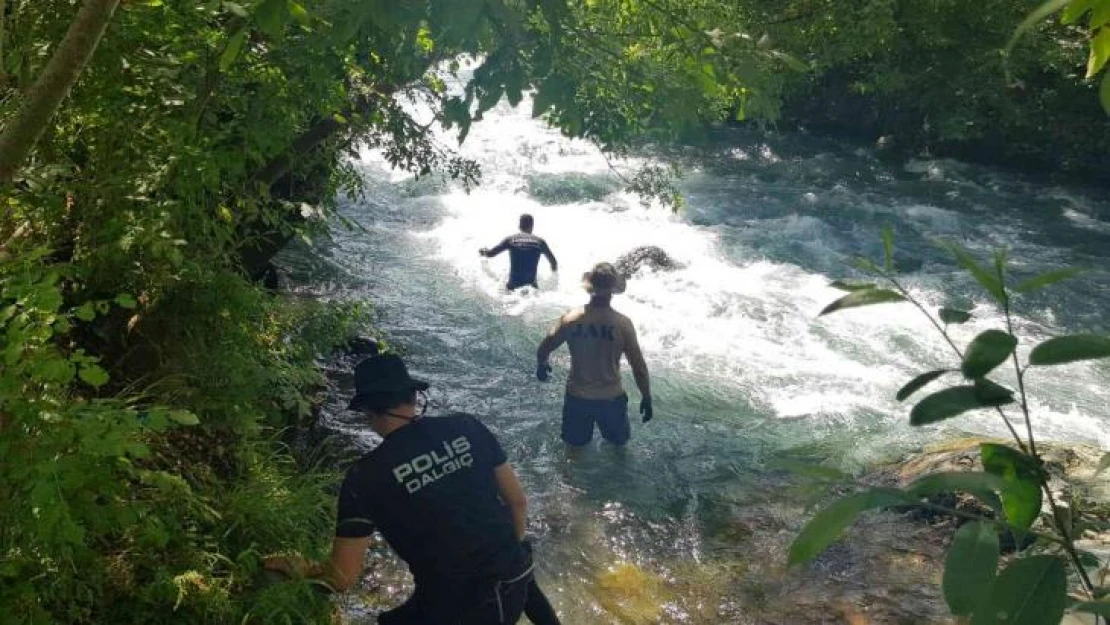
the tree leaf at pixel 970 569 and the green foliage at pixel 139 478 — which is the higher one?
the tree leaf at pixel 970 569

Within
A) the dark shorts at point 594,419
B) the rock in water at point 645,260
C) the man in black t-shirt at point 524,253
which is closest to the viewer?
the dark shorts at point 594,419

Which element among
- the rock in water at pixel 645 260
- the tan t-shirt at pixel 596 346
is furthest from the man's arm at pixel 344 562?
the rock in water at pixel 645 260

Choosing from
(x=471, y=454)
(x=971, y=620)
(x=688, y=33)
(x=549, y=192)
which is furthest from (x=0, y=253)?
(x=549, y=192)

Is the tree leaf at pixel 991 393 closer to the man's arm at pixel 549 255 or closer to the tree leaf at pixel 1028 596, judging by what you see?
the tree leaf at pixel 1028 596

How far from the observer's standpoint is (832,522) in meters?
1.16

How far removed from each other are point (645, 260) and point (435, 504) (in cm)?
1088

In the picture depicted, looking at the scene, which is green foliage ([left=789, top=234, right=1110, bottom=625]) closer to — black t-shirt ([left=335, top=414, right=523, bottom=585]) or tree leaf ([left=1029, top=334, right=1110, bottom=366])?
tree leaf ([left=1029, top=334, right=1110, bottom=366])

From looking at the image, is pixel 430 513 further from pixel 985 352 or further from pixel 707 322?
pixel 707 322

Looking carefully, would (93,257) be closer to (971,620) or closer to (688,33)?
(688,33)

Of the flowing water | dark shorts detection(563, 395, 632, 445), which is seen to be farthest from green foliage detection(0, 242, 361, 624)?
dark shorts detection(563, 395, 632, 445)

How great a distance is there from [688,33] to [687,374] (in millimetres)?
6803

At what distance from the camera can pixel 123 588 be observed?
12.0ft

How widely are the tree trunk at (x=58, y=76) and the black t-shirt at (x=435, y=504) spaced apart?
5.37 ft

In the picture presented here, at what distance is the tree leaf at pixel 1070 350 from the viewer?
4.13 feet
